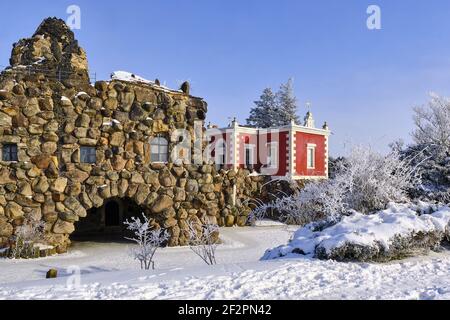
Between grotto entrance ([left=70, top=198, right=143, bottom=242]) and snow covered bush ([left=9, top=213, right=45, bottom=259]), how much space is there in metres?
4.13

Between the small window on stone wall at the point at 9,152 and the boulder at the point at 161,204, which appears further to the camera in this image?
the boulder at the point at 161,204

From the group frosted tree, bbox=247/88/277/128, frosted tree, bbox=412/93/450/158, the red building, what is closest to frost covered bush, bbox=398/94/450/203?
frosted tree, bbox=412/93/450/158

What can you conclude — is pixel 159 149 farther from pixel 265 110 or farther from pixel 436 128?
pixel 265 110

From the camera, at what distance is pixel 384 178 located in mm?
10461

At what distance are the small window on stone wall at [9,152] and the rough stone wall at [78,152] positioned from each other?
0.68ft

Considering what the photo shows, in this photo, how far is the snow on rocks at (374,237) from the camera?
6754 mm

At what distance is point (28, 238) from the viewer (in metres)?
11.2

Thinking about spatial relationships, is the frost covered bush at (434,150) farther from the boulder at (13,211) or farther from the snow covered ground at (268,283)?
the boulder at (13,211)

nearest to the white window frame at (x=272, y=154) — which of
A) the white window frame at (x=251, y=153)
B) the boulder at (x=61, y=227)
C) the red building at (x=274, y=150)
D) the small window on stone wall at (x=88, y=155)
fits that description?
the red building at (x=274, y=150)

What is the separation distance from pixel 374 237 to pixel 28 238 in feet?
31.4

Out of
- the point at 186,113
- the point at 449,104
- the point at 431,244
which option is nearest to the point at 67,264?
the point at 186,113

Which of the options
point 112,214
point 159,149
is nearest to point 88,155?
point 159,149

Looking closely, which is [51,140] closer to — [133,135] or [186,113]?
[133,135]

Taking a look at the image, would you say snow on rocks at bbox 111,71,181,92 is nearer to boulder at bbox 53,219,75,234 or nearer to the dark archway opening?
boulder at bbox 53,219,75,234
